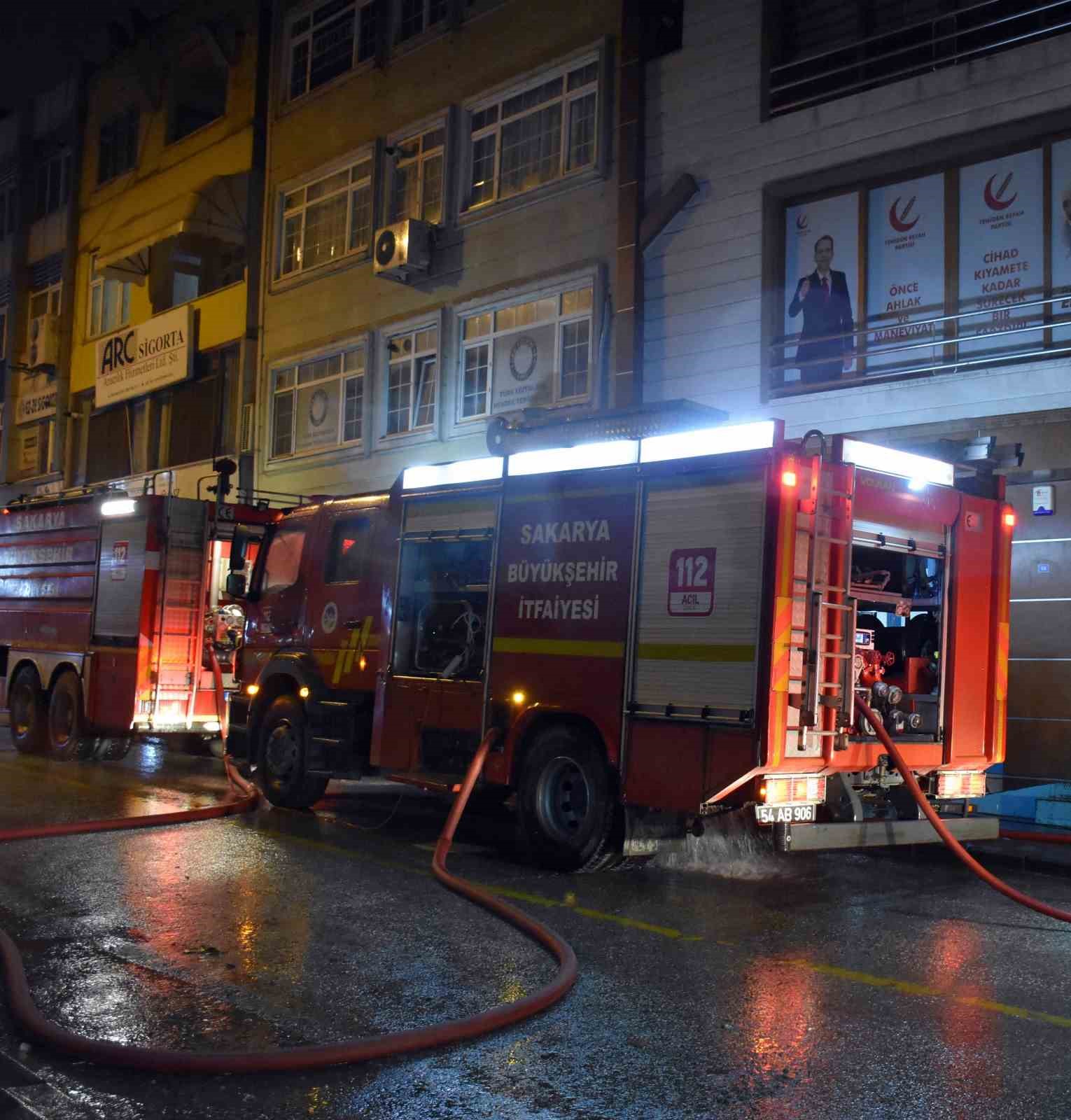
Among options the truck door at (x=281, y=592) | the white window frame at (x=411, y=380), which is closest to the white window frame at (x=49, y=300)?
the white window frame at (x=411, y=380)

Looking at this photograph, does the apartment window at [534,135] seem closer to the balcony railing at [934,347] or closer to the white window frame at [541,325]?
the white window frame at [541,325]

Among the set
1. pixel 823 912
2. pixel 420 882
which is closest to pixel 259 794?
pixel 420 882

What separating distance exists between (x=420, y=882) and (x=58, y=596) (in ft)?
32.4

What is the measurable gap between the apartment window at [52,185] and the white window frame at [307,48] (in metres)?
9.19

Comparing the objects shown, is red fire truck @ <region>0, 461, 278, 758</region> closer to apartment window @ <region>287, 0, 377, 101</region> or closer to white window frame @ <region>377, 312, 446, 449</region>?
white window frame @ <region>377, 312, 446, 449</region>

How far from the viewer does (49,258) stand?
3173 cm

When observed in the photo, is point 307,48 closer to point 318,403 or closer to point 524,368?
A: point 318,403

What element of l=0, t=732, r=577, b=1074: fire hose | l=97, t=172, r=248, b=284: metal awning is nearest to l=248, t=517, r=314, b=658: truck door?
l=0, t=732, r=577, b=1074: fire hose

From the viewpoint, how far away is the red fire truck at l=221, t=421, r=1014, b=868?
807 cm

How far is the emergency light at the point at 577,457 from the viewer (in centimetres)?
909

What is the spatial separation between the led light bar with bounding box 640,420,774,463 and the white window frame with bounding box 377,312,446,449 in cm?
1166

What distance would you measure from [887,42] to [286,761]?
34.5ft

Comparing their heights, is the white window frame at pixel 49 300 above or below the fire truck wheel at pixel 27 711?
above

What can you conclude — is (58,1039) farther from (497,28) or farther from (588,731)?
(497,28)
